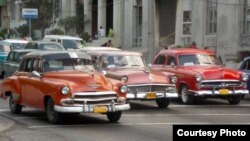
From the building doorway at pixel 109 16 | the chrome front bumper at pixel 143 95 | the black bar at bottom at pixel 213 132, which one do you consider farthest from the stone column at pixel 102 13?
the black bar at bottom at pixel 213 132

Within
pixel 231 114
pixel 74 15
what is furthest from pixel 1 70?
pixel 74 15

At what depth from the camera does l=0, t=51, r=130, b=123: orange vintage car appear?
43.7 ft

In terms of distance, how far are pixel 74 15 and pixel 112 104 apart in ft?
130

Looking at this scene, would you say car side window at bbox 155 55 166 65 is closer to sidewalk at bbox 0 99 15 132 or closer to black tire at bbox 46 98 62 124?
sidewalk at bbox 0 99 15 132

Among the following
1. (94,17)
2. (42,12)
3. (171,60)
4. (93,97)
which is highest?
(42,12)

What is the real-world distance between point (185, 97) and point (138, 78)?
2.63m

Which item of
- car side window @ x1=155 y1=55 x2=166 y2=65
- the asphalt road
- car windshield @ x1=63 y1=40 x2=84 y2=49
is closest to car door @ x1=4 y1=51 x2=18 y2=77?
the asphalt road

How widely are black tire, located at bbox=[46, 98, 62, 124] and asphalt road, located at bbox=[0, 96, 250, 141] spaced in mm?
150

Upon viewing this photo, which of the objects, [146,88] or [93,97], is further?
[146,88]

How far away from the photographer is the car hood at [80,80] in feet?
44.1

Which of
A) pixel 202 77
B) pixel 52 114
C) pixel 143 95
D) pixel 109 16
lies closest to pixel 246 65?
pixel 202 77

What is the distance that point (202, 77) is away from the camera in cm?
1830

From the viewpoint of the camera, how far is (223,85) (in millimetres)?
18406

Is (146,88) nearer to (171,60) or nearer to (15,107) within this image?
(171,60)
